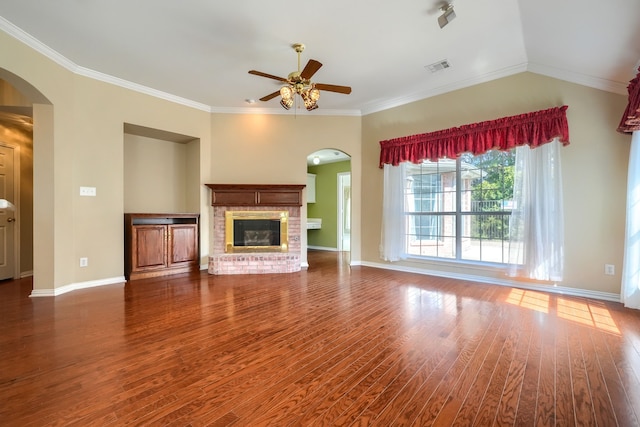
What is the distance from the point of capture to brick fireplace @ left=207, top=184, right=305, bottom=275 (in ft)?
16.5

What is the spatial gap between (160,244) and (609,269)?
20.7ft

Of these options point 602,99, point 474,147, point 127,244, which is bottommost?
point 127,244

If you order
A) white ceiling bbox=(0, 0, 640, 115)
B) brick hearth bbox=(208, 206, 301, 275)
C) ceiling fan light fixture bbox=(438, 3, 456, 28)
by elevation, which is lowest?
brick hearth bbox=(208, 206, 301, 275)

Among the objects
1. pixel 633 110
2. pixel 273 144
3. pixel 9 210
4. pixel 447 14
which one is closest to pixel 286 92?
pixel 447 14

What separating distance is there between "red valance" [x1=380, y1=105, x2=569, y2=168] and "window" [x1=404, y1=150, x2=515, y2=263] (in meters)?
0.27

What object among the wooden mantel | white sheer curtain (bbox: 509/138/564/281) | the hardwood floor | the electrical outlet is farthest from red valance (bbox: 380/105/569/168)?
the hardwood floor

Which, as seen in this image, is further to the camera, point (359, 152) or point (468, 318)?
point (359, 152)

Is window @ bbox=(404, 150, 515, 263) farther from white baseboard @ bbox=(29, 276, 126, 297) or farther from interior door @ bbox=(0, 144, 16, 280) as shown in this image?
interior door @ bbox=(0, 144, 16, 280)

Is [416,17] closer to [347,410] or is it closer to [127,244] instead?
[347,410]

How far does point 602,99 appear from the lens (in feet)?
11.2

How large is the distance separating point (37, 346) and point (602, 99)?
20.6ft

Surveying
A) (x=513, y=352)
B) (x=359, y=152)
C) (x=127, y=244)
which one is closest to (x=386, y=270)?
(x=359, y=152)

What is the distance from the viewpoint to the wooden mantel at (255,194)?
17.1 ft

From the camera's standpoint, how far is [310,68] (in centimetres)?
295
